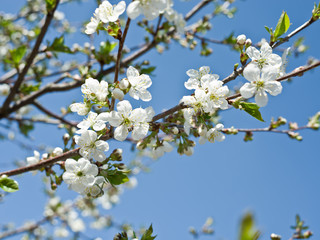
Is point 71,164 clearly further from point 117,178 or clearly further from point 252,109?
point 252,109

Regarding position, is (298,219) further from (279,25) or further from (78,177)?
(78,177)

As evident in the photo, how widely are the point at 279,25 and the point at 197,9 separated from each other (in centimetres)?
215

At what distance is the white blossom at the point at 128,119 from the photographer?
1.54 meters

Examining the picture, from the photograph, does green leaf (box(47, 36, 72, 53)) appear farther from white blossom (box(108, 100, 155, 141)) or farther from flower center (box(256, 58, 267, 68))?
flower center (box(256, 58, 267, 68))

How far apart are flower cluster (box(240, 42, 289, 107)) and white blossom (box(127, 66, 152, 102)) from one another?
1.70 ft

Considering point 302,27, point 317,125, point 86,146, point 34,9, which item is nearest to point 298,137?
point 317,125

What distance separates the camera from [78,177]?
1.65 meters

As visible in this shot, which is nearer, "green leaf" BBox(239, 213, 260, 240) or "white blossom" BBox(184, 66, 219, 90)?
"green leaf" BBox(239, 213, 260, 240)

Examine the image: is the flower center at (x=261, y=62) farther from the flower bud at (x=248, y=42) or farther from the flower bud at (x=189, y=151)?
the flower bud at (x=189, y=151)

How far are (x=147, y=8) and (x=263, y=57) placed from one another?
0.67 m

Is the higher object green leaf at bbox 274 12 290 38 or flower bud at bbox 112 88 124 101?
green leaf at bbox 274 12 290 38

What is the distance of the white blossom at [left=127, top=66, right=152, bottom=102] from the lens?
159 cm

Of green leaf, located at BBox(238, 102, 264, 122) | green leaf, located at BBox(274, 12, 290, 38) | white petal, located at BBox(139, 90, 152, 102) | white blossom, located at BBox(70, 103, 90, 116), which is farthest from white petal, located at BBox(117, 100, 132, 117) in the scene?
green leaf, located at BBox(274, 12, 290, 38)

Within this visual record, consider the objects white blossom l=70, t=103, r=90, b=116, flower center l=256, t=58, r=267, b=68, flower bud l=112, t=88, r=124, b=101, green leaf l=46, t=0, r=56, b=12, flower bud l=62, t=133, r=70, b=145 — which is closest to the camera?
flower bud l=112, t=88, r=124, b=101
